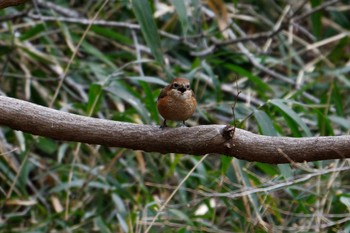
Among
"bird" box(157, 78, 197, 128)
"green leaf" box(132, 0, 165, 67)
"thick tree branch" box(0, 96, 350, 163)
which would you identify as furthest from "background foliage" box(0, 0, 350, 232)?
"thick tree branch" box(0, 96, 350, 163)

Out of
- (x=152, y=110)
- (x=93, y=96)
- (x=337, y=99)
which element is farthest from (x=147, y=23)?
(x=337, y=99)

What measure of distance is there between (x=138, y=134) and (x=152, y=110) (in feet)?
4.37

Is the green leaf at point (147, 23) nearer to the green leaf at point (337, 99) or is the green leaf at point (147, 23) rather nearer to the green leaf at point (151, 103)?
the green leaf at point (151, 103)

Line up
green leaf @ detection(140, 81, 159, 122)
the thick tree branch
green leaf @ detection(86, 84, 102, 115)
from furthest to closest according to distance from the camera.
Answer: green leaf @ detection(86, 84, 102, 115), green leaf @ detection(140, 81, 159, 122), the thick tree branch

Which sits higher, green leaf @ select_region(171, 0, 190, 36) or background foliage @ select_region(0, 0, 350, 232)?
green leaf @ select_region(171, 0, 190, 36)

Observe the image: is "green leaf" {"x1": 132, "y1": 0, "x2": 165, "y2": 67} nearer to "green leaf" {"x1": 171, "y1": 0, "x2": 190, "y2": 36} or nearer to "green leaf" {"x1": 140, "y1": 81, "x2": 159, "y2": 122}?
"green leaf" {"x1": 171, "y1": 0, "x2": 190, "y2": 36}

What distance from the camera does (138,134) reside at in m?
2.73

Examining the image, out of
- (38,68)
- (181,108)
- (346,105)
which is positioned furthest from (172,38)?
(181,108)

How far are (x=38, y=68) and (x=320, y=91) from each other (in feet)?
6.92

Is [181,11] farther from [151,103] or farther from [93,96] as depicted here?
[93,96]

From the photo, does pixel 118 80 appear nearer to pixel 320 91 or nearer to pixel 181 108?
pixel 181 108

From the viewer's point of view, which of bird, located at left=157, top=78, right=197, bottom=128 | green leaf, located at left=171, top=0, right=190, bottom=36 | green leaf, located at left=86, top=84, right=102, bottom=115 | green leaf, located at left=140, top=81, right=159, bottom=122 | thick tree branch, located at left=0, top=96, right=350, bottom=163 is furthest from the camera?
green leaf, located at left=86, top=84, right=102, bottom=115

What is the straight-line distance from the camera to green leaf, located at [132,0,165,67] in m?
3.49

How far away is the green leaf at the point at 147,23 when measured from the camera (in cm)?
349
